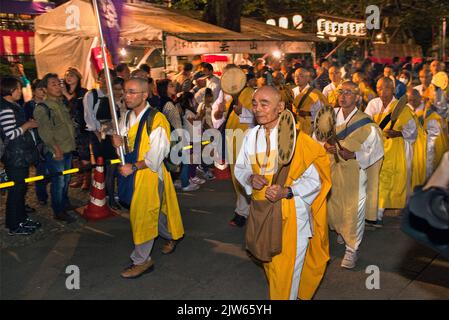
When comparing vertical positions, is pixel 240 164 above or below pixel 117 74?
below

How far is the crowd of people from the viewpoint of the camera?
3.63 meters

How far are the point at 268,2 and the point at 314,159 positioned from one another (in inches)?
856

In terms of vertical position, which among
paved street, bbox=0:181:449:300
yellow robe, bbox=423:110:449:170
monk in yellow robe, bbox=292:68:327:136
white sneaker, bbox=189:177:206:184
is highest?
monk in yellow robe, bbox=292:68:327:136

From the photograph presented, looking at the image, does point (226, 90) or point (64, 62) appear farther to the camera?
point (64, 62)

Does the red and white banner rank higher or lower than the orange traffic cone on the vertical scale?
higher

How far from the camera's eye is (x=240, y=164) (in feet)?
12.5

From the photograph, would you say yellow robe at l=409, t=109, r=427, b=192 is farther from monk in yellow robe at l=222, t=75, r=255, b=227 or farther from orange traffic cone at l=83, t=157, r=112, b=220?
orange traffic cone at l=83, t=157, r=112, b=220

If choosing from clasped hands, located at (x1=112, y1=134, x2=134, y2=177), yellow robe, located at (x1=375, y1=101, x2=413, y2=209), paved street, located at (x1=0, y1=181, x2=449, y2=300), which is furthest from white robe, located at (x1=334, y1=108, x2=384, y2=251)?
clasped hands, located at (x1=112, y1=134, x2=134, y2=177)

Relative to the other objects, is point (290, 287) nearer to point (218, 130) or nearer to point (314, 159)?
point (314, 159)

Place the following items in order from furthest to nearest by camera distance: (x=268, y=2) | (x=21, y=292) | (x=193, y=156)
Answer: (x=268, y=2) → (x=193, y=156) → (x=21, y=292)

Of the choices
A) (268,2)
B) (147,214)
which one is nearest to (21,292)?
(147,214)

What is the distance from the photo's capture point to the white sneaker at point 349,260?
5.02 meters

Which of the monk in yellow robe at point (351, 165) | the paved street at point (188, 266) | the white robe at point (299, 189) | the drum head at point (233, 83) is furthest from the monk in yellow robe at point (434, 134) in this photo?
the white robe at point (299, 189)

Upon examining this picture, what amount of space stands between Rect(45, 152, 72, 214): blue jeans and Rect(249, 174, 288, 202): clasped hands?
3.67 metres
